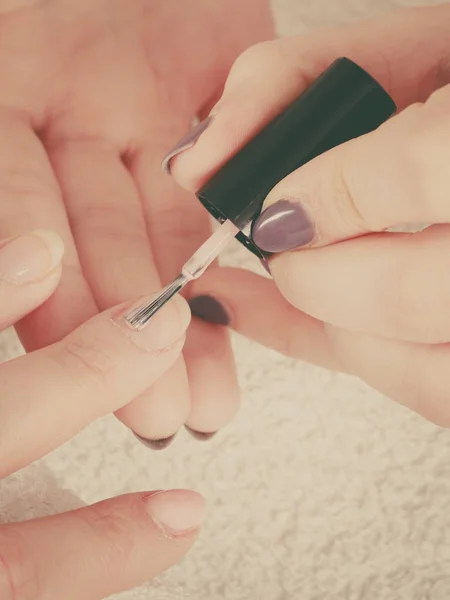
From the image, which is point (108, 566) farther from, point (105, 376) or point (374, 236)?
point (374, 236)

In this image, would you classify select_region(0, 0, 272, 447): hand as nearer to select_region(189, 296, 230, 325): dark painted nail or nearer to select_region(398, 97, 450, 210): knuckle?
select_region(189, 296, 230, 325): dark painted nail

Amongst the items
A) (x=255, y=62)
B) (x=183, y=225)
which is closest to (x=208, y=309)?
(x=183, y=225)

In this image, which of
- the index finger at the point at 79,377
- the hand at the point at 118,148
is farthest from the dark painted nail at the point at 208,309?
the index finger at the point at 79,377

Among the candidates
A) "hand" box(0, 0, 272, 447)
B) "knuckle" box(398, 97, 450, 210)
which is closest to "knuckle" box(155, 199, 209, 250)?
"hand" box(0, 0, 272, 447)

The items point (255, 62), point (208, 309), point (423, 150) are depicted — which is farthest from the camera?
point (208, 309)

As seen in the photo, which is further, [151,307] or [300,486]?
[300,486]

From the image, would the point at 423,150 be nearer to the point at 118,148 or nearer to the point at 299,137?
the point at 299,137
